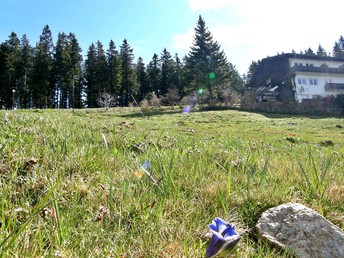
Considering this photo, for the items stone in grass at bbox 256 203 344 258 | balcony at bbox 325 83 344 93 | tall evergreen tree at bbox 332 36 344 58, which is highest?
tall evergreen tree at bbox 332 36 344 58

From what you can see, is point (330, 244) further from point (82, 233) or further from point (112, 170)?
Result: point (112, 170)

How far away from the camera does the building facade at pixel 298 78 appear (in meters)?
43.6

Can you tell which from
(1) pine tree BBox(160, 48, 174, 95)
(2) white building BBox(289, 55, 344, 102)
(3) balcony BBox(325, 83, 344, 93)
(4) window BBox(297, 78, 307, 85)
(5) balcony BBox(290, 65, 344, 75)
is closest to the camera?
(5) balcony BBox(290, 65, 344, 75)

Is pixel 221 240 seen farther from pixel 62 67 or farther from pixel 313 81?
pixel 62 67

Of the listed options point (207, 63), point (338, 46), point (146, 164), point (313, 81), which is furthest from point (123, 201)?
point (338, 46)

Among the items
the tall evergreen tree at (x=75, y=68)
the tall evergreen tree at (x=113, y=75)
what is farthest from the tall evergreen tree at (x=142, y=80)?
the tall evergreen tree at (x=75, y=68)

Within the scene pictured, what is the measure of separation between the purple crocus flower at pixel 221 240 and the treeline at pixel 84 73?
42.9m

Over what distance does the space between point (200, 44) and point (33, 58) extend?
1464 inches

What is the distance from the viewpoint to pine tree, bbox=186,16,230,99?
145 ft

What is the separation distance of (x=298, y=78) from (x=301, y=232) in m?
47.6

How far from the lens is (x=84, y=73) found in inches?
2598

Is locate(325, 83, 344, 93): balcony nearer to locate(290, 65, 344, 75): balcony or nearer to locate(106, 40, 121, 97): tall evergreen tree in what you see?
locate(290, 65, 344, 75): balcony

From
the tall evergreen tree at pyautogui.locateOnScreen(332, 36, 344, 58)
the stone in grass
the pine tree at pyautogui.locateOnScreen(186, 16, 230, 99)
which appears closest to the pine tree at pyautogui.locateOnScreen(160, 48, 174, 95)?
the pine tree at pyautogui.locateOnScreen(186, 16, 230, 99)

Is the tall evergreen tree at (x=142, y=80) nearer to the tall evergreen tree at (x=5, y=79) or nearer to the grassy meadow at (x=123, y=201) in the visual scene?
the tall evergreen tree at (x=5, y=79)
